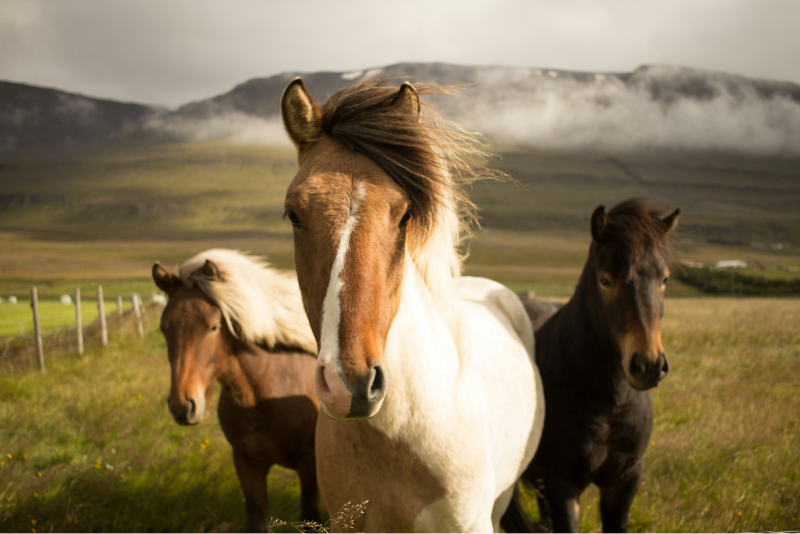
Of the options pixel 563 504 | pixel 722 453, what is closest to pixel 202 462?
pixel 563 504

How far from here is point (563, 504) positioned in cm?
279

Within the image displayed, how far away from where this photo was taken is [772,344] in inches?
430

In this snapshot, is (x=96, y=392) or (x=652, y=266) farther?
(x=96, y=392)

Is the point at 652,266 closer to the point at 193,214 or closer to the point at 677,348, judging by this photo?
the point at 677,348

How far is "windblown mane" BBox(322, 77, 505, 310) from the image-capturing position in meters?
1.61

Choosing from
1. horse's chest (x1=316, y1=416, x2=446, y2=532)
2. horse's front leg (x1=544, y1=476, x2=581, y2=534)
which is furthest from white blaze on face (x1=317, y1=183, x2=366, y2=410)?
horse's front leg (x1=544, y1=476, x2=581, y2=534)

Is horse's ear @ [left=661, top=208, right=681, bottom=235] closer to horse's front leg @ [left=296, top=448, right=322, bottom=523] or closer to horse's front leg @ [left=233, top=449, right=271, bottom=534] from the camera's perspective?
horse's front leg @ [left=296, top=448, right=322, bottom=523]

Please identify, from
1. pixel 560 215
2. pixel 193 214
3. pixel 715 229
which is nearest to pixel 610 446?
pixel 715 229

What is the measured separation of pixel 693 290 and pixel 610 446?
45.1 meters

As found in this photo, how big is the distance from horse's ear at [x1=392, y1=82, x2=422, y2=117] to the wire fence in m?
10.7

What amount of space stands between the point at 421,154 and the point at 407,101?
25 cm

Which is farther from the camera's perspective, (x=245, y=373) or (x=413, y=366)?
(x=245, y=373)

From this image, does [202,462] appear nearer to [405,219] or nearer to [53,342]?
[405,219]

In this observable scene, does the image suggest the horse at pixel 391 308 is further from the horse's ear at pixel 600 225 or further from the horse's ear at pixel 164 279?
the horse's ear at pixel 164 279
